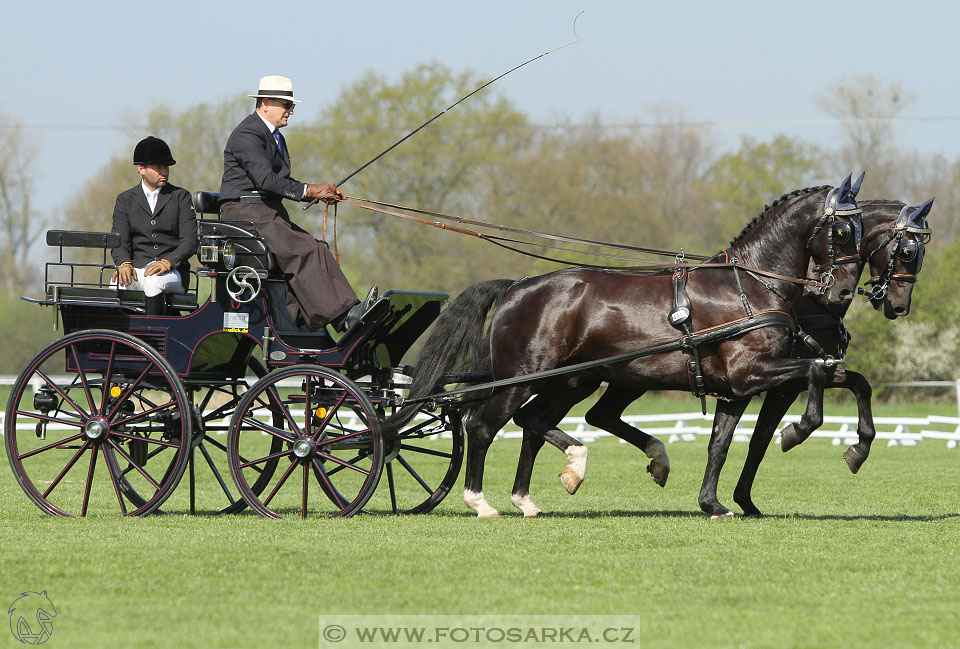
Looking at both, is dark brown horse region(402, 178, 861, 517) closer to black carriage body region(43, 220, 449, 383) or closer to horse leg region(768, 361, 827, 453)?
horse leg region(768, 361, 827, 453)

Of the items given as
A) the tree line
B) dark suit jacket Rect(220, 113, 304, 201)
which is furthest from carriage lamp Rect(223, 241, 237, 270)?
the tree line

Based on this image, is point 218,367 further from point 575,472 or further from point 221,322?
point 575,472

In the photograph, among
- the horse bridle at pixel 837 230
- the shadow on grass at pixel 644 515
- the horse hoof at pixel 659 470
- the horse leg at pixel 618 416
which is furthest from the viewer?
the horse leg at pixel 618 416

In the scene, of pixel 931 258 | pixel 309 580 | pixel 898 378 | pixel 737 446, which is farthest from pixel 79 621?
pixel 931 258

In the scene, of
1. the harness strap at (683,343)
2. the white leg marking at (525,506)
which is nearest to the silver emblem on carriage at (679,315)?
the harness strap at (683,343)

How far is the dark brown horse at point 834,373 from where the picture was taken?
8.16 metres

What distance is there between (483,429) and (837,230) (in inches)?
109

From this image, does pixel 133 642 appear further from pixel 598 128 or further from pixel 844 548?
pixel 598 128

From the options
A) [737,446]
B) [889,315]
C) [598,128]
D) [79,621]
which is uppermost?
[598,128]

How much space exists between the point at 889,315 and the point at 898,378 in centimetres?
2945

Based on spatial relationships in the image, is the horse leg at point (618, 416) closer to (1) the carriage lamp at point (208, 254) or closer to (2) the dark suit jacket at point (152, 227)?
(1) the carriage lamp at point (208, 254)

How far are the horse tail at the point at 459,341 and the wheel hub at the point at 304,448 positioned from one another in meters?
0.90

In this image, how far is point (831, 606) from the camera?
5.20 metres

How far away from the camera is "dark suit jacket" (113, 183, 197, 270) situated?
875 centimetres
